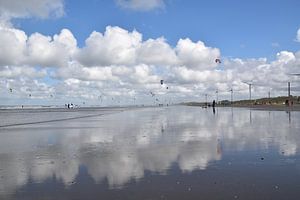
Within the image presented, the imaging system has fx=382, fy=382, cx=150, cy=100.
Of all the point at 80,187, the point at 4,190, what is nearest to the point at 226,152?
the point at 80,187

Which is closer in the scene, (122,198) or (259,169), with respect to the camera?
(122,198)

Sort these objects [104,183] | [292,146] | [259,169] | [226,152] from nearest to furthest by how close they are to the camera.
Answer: [104,183] < [259,169] < [226,152] < [292,146]

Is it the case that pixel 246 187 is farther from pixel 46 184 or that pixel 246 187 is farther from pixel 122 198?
pixel 46 184

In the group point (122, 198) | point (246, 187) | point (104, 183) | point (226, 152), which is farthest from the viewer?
point (226, 152)

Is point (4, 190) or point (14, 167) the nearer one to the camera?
point (4, 190)

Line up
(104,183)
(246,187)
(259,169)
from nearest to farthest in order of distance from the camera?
(246,187)
(104,183)
(259,169)

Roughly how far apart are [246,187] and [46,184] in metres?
5.28

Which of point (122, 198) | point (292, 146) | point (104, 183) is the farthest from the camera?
point (292, 146)

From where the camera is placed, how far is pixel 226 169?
11914 mm

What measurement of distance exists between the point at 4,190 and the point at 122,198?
10.6ft

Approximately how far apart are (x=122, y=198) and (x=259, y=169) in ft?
16.8

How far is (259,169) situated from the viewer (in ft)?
38.8

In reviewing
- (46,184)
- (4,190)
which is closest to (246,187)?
(46,184)

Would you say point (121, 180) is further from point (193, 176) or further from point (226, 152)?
point (226, 152)
